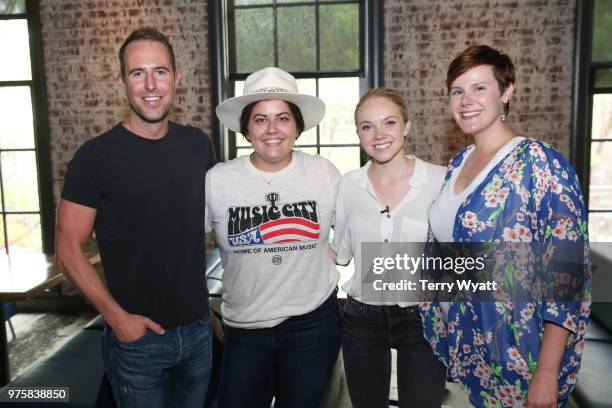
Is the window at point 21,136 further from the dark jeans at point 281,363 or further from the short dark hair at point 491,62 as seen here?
the short dark hair at point 491,62

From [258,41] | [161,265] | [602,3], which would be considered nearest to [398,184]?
[161,265]

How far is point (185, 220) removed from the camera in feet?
5.88

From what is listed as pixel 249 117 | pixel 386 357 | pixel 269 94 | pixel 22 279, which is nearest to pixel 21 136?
pixel 22 279

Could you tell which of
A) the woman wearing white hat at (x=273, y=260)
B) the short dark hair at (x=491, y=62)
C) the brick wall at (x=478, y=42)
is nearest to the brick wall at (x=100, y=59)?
the brick wall at (x=478, y=42)

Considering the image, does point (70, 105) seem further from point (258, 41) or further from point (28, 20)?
point (258, 41)

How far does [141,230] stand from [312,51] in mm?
3349

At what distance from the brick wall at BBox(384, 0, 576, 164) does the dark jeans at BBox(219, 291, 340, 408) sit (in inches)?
119

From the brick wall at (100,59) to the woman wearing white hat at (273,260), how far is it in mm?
2952

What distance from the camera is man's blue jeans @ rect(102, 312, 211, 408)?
1738mm

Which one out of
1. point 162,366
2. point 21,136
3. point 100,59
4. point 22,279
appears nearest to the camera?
point 162,366

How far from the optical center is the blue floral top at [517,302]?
1442 millimetres

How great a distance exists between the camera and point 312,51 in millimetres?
4664

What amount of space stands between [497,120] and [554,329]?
2.24 feet

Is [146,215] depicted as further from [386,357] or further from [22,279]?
[22,279]
